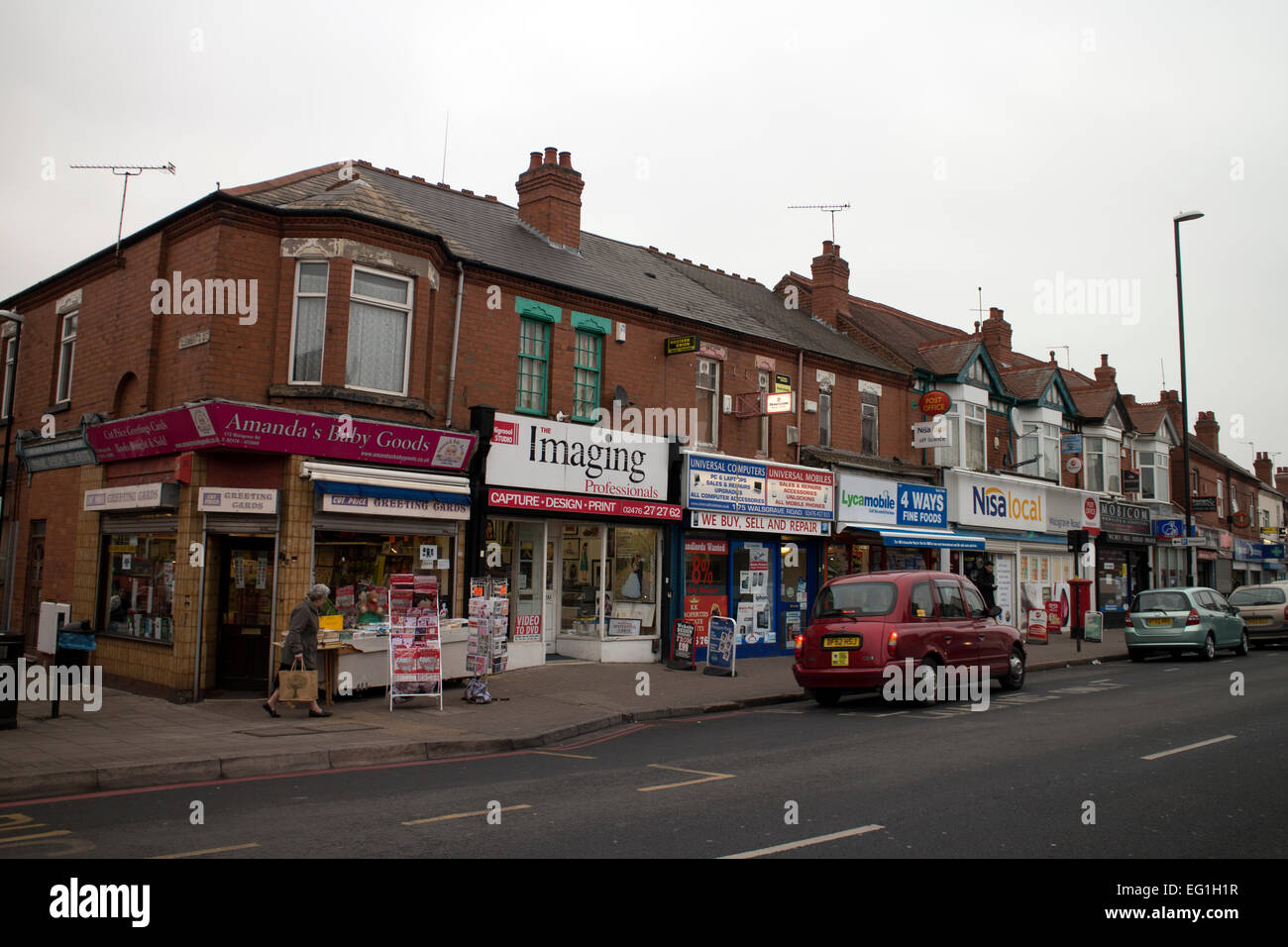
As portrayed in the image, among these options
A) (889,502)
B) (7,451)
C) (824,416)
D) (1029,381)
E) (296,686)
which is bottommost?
(296,686)

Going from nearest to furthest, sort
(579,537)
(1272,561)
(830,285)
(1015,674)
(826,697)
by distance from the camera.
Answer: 1. (826,697)
2. (1015,674)
3. (579,537)
4. (830,285)
5. (1272,561)

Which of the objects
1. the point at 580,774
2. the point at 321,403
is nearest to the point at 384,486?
the point at 321,403

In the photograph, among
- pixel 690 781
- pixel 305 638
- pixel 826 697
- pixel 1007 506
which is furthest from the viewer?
pixel 1007 506

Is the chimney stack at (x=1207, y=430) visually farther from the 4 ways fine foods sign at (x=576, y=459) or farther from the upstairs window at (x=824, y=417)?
the 4 ways fine foods sign at (x=576, y=459)

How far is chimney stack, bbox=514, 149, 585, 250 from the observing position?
20.3 meters

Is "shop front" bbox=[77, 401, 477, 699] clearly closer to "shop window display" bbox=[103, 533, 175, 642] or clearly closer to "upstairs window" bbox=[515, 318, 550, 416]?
"shop window display" bbox=[103, 533, 175, 642]

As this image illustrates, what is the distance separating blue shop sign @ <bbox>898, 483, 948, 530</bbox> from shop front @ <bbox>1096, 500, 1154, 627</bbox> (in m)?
10.6

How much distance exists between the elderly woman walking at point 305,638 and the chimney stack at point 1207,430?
51.5m

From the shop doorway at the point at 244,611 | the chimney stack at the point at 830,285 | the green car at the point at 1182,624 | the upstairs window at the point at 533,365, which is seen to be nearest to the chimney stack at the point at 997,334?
the chimney stack at the point at 830,285

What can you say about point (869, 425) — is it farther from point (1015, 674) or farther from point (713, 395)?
point (1015, 674)

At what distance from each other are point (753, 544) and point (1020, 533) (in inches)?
525

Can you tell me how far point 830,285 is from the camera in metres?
28.5

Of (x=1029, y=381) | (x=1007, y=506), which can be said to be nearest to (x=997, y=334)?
(x=1029, y=381)

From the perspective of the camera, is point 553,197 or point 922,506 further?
point 922,506
